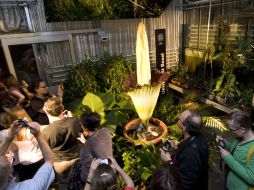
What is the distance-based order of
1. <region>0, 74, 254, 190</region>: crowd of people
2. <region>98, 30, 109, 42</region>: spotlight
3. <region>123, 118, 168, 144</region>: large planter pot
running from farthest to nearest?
<region>98, 30, 109, 42</region>: spotlight
<region>123, 118, 168, 144</region>: large planter pot
<region>0, 74, 254, 190</region>: crowd of people

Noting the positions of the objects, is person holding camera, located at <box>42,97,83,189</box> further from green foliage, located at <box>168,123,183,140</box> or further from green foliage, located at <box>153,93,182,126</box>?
green foliage, located at <box>153,93,182,126</box>

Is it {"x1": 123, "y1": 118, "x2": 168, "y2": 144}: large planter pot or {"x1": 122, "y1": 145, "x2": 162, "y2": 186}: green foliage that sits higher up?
{"x1": 123, "y1": 118, "x2": 168, "y2": 144}: large planter pot

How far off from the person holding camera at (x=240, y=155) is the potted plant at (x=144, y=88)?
1.21m

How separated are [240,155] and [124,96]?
2.97 meters

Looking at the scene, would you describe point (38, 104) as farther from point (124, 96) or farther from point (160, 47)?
point (160, 47)

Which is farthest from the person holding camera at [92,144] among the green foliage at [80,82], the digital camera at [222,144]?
the green foliage at [80,82]

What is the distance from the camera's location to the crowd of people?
1.41 metres

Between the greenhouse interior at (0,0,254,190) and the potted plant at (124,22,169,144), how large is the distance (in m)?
0.02

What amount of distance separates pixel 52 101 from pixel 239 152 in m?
1.98

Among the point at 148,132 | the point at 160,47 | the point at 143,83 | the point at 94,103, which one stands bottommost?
the point at 148,132

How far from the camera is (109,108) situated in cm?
400

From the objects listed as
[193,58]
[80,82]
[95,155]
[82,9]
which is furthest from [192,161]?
[193,58]

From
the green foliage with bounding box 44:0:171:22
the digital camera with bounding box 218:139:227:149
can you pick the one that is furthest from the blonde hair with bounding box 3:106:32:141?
the green foliage with bounding box 44:0:171:22

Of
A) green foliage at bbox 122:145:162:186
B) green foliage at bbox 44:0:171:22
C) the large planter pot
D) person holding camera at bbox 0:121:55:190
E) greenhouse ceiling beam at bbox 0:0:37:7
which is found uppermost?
greenhouse ceiling beam at bbox 0:0:37:7
